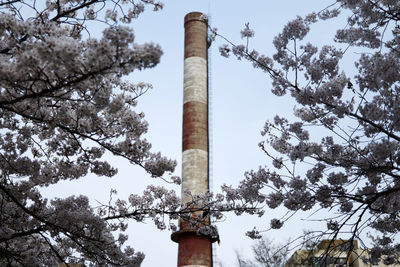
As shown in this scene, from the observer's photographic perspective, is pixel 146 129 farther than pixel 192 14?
No

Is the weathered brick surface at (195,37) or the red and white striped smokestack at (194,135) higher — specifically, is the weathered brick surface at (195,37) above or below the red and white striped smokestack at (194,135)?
above

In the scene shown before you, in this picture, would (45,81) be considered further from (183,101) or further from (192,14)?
(192,14)

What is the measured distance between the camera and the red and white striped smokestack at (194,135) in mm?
16141

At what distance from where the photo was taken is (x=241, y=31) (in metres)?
7.21

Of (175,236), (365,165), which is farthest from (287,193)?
(175,236)

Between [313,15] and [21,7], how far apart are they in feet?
14.4

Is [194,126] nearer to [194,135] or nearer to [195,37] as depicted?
[194,135]

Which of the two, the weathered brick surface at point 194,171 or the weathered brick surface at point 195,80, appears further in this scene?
the weathered brick surface at point 195,80

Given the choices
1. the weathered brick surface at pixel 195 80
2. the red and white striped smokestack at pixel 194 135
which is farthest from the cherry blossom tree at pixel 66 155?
the weathered brick surface at pixel 195 80

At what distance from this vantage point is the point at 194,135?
1802 cm

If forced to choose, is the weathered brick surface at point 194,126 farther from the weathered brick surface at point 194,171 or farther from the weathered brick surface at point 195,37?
the weathered brick surface at point 195,37

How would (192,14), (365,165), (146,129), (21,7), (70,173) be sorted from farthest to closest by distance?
1. (192,14)
2. (70,173)
3. (146,129)
4. (365,165)
5. (21,7)

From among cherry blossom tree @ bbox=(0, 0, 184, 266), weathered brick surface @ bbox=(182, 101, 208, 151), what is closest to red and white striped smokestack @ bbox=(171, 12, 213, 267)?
weathered brick surface @ bbox=(182, 101, 208, 151)

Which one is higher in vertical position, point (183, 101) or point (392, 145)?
point (183, 101)
